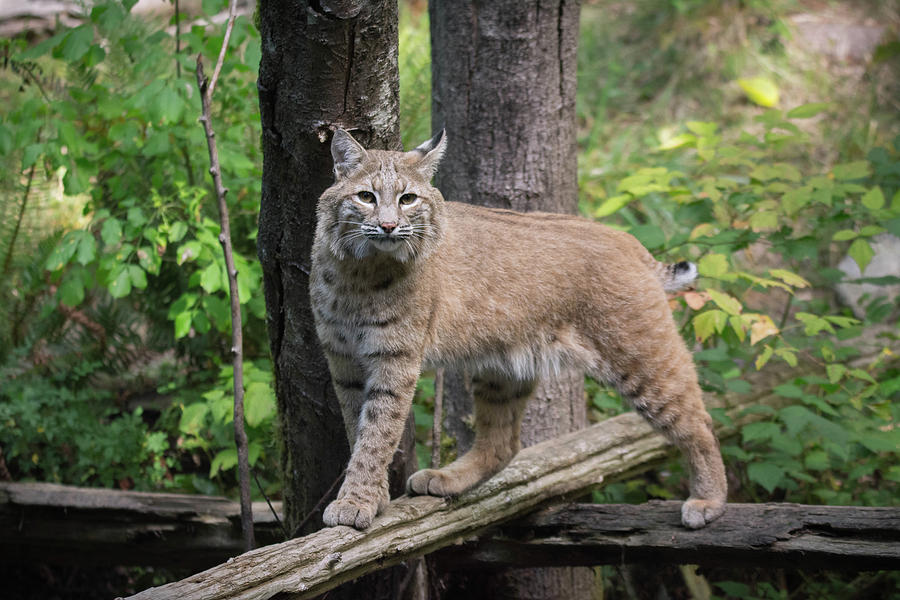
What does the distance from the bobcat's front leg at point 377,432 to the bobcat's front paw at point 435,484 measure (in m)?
0.28

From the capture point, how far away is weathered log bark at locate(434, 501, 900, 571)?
3.13 m

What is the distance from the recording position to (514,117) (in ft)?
13.7

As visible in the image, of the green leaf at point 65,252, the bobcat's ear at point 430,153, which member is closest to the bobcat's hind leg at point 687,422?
the bobcat's ear at point 430,153

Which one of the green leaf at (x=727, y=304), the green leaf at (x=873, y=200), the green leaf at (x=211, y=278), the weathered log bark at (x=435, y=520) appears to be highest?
the green leaf at (x=873, y=200)

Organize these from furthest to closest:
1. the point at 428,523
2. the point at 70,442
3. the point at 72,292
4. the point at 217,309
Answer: the point at 70,442
the point at 217,309
the point at 72,292
the point at 428,523

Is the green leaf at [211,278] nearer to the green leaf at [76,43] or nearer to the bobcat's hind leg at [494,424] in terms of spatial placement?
the green leaf at [76,43]

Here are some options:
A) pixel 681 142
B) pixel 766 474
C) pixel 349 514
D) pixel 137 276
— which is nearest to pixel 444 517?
pixel 349 514

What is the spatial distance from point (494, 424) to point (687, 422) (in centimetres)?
90

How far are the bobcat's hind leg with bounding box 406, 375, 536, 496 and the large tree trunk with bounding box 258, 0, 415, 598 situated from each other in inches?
12.2

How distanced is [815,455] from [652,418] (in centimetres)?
137

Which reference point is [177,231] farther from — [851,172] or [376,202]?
[851,172]

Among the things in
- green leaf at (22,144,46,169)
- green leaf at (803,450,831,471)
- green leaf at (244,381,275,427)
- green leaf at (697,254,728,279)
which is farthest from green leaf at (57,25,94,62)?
green leaf at (803,450,831,471)

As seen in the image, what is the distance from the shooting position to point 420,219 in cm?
311

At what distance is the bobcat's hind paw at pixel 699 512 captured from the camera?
3.49 meters
